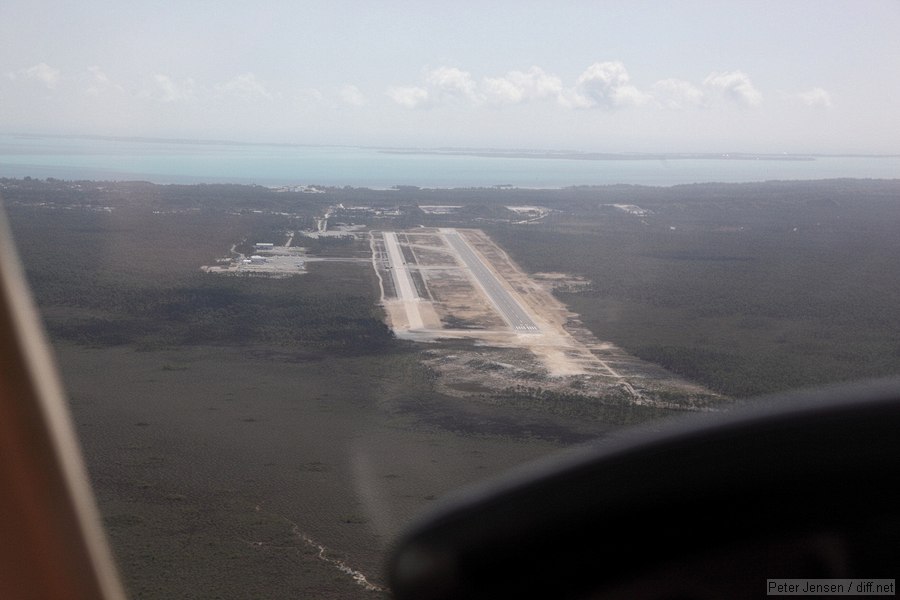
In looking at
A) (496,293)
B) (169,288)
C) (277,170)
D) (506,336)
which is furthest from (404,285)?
(277,170)

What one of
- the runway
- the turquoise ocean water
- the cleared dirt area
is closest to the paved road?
the cleared dirt area

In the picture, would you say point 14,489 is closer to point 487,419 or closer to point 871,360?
point 487,419

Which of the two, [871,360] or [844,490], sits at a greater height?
[844,490]

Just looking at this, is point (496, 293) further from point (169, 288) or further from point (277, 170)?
point (277, 170)

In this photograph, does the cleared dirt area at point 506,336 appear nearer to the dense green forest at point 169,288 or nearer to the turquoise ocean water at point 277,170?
the dense green forest at point 169,288

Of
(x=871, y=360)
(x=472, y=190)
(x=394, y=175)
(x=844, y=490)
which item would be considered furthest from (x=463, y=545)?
(x=394, y=175)

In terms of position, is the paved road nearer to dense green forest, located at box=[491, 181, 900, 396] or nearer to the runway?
dense green forest, located at box=[491, 181, 900, 396]

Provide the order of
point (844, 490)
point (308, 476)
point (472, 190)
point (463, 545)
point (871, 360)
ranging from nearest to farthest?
point (844, 490) → point (463, 545) → point (308, 476) → point (871, 360) → point (472, 190)
